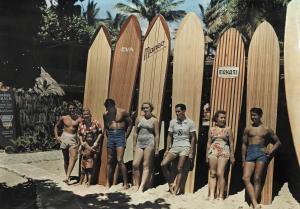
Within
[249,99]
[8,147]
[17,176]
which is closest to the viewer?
[249,99]

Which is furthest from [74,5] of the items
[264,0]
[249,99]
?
[264,0]

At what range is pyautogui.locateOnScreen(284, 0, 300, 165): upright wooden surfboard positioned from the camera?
6367 millimetres

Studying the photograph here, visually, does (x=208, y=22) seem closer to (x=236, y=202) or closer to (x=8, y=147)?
(x=8, y=147)

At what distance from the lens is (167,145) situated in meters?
6.61

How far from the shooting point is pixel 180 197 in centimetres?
645

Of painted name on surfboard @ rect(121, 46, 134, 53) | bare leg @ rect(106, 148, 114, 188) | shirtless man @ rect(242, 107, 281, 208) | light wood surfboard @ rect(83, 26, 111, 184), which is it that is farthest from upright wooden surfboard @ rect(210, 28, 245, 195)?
light wood surfboard @ rect(83, 26, 111, 184)

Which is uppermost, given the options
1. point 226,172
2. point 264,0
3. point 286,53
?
point 264,0

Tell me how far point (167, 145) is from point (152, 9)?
29.0 metres

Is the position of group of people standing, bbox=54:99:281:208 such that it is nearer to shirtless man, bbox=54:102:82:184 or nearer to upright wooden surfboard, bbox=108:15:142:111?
shirtless man, bbox=54:102:82:184

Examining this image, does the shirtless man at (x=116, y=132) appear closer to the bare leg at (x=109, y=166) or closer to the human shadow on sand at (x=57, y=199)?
the bare leg at (x=109, y=166)

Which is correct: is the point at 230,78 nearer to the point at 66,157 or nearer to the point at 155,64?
the point at 155,64

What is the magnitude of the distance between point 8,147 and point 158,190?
546 cm

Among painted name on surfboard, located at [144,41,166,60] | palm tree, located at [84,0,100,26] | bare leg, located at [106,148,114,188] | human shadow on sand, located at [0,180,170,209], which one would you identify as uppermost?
palm tree, located at [84,0,100,26]

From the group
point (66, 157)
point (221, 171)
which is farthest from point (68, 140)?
point (221, 171)
